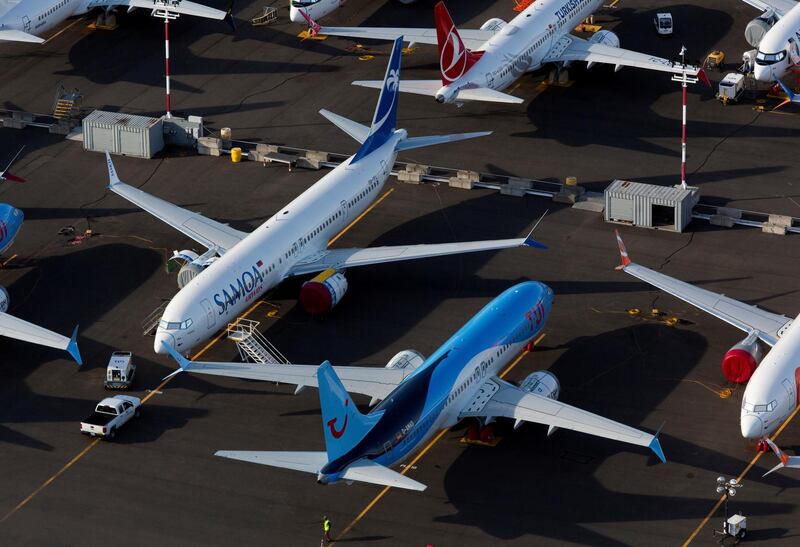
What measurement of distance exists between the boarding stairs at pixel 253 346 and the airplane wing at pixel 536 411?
12.1m

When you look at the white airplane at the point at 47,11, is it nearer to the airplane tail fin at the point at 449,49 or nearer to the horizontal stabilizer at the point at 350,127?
the horizontal stabilizer at the point at 350,127

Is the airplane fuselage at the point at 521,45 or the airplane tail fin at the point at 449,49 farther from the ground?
the airplane tail fin at the point at 449,49

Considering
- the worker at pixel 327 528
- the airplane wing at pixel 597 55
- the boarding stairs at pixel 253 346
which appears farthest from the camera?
the airplane wing at pixel 597 55

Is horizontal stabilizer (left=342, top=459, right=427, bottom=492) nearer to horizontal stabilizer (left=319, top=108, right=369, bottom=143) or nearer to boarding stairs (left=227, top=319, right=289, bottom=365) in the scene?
boarding stairs (left=227, top=319, right=289, bottom=365)

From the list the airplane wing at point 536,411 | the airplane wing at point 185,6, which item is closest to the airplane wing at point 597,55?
the airplane wing at point 185,6

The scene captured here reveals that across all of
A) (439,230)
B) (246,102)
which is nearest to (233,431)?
(439,230)

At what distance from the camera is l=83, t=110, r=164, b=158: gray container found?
114750 millimetres

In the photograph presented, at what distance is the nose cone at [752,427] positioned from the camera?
79.9m

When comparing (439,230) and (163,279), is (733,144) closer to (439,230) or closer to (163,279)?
(439,230)

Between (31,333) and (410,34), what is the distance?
45.9m

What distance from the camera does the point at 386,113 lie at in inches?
4109

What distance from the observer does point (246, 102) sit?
12225cm

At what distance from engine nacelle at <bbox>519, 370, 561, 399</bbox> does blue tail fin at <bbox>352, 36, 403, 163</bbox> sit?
23322 mm

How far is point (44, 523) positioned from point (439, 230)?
35.0 metres
